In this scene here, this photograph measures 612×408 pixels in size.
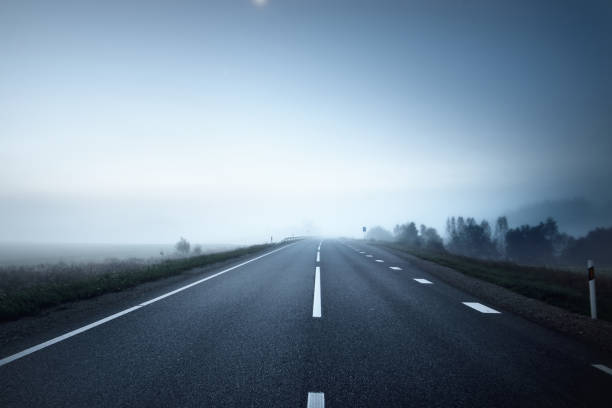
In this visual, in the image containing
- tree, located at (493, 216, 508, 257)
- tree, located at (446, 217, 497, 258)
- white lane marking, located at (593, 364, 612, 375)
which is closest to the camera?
white lane marking, located at (593, 364, 612, 375)

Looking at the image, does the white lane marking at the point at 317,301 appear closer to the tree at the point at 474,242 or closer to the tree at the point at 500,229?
the tree at the point at 474,242

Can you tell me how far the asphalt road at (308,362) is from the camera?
2.43 m

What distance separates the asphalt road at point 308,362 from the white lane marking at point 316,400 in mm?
18

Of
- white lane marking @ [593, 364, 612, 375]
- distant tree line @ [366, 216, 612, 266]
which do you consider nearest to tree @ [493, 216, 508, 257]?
distant tree line @ [366, 216, 612, 266]

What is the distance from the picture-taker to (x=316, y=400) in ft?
7.66

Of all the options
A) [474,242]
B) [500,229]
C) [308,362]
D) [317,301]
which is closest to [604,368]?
[308,362]

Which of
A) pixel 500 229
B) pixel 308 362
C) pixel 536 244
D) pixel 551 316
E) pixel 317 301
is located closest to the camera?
pixel 308 362

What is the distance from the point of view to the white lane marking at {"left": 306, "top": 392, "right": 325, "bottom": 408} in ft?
7.41

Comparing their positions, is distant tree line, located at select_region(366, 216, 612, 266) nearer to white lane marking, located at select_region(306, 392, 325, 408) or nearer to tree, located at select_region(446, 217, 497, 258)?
tree, located at select_region(446, 217, 497, 258)

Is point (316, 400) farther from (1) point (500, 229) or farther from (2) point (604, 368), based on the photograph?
(1) point (500, 229)

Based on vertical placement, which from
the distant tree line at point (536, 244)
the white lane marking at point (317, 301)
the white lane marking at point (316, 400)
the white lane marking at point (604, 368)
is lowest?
the distant tree line at point (536, 244)

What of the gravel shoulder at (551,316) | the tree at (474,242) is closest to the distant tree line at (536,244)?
the tree at (474,242)

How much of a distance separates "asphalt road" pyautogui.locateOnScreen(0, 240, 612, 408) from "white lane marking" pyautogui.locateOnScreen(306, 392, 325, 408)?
2cm

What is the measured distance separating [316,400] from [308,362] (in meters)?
0.78
